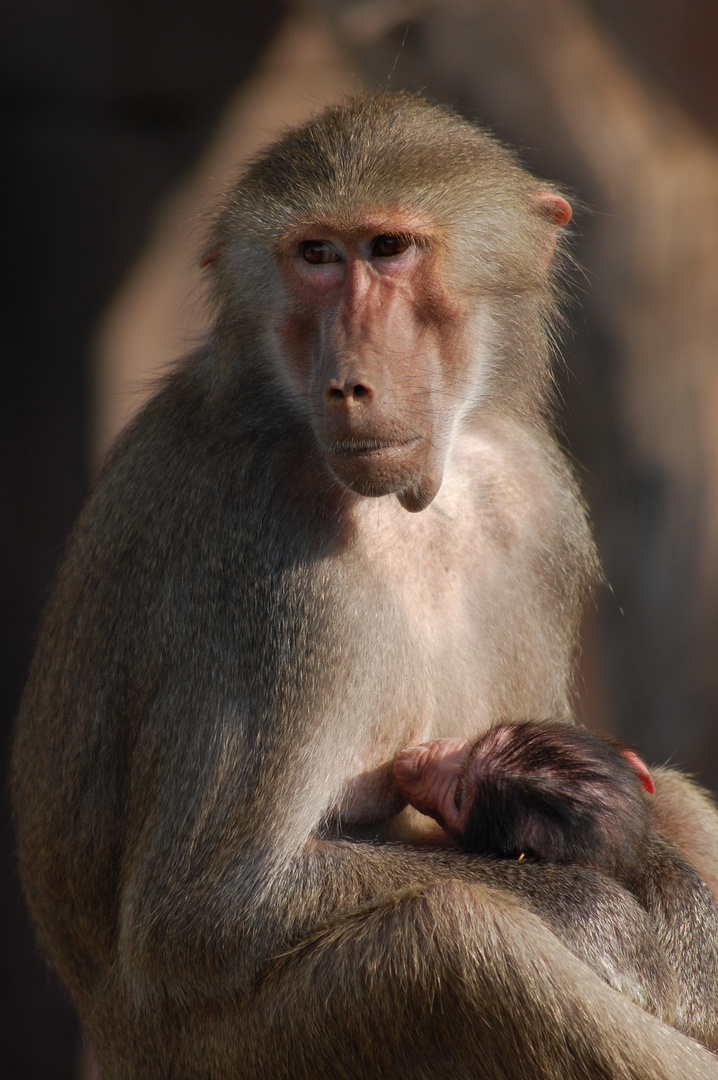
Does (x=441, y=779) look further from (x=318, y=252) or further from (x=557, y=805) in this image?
(x=318, y=252)

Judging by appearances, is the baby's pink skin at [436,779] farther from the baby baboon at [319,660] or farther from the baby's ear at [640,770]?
the baby's ear at [640,770]

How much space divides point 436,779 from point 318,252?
119cm

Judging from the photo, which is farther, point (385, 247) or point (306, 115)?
point (306, 115)

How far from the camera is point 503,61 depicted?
448 cm

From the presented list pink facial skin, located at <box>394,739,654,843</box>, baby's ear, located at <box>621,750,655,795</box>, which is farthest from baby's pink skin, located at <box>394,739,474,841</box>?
baby's ear, located at <box>621,750,655,795</box>

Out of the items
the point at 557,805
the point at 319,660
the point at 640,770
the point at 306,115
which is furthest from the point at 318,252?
the point at 306,115

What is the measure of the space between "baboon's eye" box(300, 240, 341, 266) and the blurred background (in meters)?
2.07

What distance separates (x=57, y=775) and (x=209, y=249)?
1302 millimetres

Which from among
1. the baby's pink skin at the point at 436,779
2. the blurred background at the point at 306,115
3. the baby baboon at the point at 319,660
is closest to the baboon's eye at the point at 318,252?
the baby baboon at the point at 319,660

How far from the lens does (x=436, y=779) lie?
271 centimetres

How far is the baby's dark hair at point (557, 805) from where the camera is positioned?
2611mm

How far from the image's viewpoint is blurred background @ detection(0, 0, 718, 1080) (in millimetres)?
4512

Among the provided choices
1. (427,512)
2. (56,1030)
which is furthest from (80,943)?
(56,1030)

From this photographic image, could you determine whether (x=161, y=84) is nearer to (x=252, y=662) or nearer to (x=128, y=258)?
(x=128, y=258)
